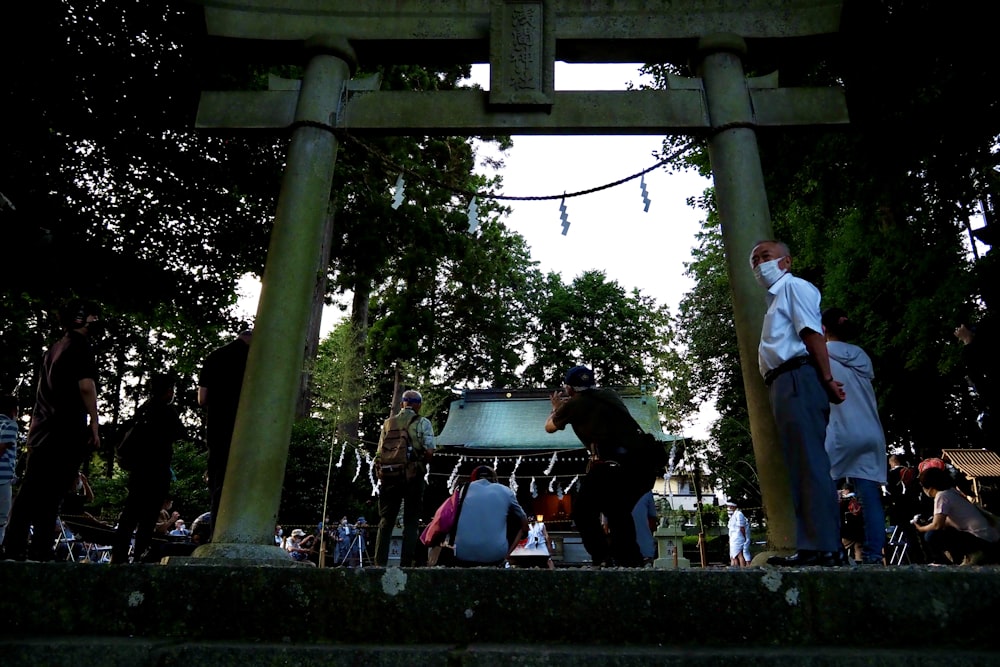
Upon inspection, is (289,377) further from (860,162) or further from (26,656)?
(860,162)

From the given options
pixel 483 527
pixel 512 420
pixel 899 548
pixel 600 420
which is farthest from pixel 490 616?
pixel 512 420

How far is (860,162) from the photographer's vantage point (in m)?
6.25

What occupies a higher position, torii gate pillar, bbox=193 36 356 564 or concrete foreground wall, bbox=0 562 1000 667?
torii gate pillar, bbox=193 36 356 564

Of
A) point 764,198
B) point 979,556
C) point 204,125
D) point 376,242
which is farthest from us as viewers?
→ point 376,242

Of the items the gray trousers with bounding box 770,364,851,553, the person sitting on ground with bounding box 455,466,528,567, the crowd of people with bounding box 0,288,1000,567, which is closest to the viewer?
the gray trousers with bounding box 770,364,851,553

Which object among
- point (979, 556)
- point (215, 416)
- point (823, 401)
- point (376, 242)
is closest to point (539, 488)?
point (376, 242)

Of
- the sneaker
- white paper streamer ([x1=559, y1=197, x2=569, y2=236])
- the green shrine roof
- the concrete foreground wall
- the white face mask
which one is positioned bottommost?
the concrete foreground wall

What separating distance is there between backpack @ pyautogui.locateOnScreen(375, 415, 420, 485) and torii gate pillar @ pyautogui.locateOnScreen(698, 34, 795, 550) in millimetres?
3004

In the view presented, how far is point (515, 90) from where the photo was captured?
4.93 meters

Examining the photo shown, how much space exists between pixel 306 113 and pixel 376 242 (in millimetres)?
5167

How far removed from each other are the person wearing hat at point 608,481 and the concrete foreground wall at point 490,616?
2081mm

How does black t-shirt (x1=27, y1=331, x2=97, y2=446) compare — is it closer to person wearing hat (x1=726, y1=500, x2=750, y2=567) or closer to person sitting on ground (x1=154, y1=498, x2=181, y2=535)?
person sitting on ground (x1=154, y1=498, x2=181, y2=535)

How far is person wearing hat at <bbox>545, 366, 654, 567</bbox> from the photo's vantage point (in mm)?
4215

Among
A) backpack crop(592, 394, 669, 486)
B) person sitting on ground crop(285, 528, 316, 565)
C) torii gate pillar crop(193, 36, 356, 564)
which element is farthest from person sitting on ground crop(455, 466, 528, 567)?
person sitting on ground crop(285, 528, 316, 565)
